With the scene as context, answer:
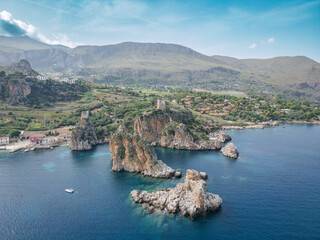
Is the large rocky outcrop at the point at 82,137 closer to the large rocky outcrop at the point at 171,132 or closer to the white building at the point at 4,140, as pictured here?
the large rocky outcrop at the point at 171,132

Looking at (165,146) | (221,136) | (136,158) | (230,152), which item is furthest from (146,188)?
(221,136)

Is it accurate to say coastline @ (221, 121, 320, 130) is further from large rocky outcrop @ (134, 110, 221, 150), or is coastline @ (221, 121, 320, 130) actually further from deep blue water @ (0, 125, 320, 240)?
deep blue water @ (0, 125, 320, 240)

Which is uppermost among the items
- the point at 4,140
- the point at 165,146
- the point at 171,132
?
the point at 171,132

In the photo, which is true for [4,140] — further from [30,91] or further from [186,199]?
[186,199]

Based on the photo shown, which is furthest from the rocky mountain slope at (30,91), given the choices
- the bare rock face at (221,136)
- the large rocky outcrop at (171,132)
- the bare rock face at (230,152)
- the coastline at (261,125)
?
the bare rock face at (230,152)

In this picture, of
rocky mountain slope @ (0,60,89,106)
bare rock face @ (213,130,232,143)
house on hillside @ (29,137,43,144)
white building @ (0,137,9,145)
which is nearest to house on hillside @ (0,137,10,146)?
white building @ (0,137,9,145)

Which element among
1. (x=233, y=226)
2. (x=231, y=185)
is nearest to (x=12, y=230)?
(x=233, y=226)
